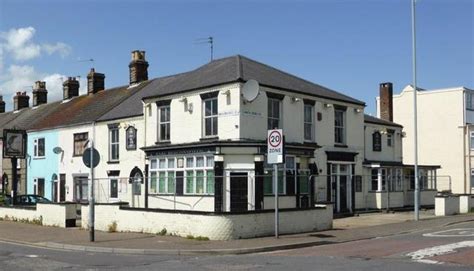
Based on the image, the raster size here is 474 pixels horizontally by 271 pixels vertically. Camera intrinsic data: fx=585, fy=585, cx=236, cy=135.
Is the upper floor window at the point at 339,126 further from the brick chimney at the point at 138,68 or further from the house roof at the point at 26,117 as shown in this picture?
the house roof at the point at 26,117

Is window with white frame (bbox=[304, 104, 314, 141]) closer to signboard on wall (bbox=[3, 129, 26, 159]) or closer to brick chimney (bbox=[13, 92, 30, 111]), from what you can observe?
signboard on wall (bbox=[3, 129, 26, 159])

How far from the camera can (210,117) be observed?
1025 inches

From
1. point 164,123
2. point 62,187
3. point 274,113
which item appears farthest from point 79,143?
point 274,113

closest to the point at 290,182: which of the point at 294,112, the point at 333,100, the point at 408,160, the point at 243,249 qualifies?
the point at 294,112

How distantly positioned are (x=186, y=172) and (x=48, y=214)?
6234 millimetres

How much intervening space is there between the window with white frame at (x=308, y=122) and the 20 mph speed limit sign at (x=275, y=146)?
9.68 metres

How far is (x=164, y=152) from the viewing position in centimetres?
2770

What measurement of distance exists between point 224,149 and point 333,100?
7988 mm

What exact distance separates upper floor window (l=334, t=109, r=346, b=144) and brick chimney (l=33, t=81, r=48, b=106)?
3215 cm

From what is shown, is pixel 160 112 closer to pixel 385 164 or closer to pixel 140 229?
pixel 140 229

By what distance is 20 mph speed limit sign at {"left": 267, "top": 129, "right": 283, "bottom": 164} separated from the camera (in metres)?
18.5

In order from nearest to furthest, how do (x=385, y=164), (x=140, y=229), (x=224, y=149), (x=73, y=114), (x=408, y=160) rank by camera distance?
(x=140, y=229)
(x=224, y=149)
(x=385, y=164)
(x=73, y=114)
(x=408, y=160)

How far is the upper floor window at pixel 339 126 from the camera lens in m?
30.4

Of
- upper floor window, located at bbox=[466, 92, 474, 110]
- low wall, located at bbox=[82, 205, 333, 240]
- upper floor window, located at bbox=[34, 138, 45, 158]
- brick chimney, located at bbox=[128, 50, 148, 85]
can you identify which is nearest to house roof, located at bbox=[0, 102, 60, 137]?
upper floor window, located at bbox=[34, 138, 45, 158]
